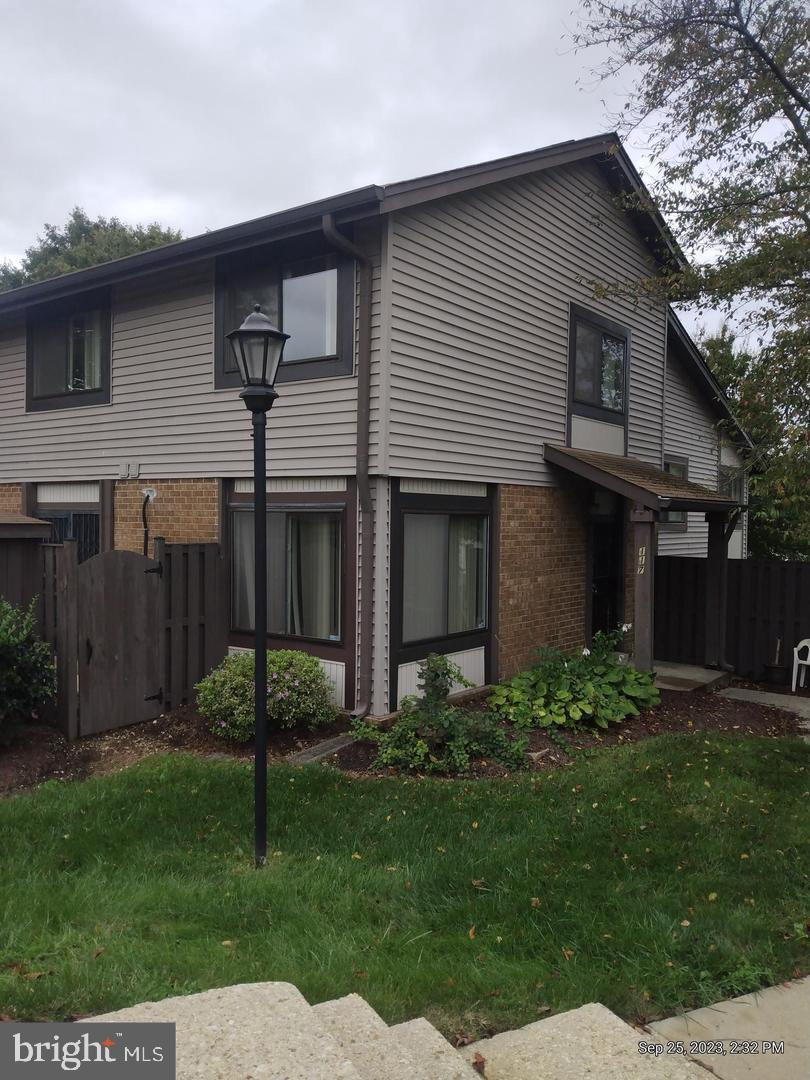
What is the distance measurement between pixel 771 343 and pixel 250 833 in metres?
8.99

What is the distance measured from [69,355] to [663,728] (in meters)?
9.07

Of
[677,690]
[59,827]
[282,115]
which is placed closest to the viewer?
[59,827]

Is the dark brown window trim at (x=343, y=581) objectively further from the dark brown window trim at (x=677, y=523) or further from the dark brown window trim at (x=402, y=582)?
the dark brown window trim at (x=677, y=523)

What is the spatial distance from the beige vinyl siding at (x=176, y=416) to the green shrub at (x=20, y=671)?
2.88 meters

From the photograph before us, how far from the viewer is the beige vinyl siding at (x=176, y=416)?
7.93 m

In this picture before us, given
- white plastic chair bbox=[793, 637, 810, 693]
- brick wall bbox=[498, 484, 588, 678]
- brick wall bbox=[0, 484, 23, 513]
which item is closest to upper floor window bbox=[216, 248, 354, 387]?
brick wall bbox=[498, 484, 588, 678]

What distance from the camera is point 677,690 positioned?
31.9 ft

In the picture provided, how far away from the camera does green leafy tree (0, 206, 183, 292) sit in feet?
93.1

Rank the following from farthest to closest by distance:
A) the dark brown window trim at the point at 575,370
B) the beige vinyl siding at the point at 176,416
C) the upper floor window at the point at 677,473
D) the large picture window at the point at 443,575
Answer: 1. the upper floor window at the point at 677,473
2. the dark brown window trim at the point at 575,370
3. the large picture window at the point at 443,575
4. the beige vinyl siding at the point at 176,416

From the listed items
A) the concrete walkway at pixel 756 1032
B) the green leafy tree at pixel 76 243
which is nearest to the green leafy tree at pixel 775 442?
the concrete walkway at pixel 756 1032

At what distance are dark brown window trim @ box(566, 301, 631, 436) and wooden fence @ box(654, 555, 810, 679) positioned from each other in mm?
2324

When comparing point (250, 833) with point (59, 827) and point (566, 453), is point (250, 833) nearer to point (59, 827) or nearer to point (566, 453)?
point (59, 827)

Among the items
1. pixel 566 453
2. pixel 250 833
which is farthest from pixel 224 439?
pixel 250 833

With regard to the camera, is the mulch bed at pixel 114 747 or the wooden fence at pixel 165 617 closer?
the mulch bed at pixel 114 747
